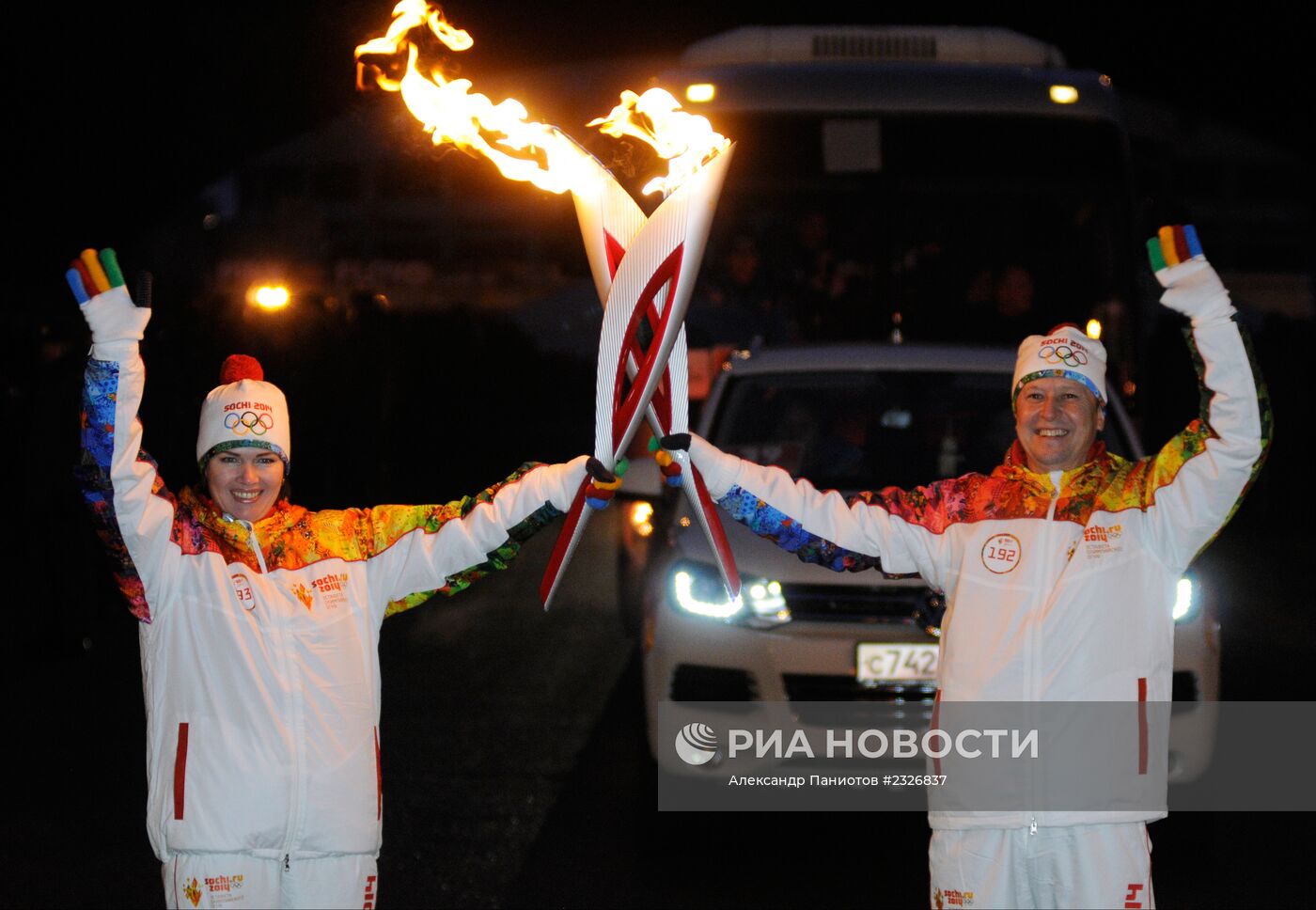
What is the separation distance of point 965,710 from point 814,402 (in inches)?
113

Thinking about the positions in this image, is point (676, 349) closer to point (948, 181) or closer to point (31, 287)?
point (948, 181)

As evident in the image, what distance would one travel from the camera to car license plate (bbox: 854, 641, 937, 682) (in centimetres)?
523

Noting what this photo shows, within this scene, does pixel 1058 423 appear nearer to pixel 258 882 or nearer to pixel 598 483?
pixel 598 483

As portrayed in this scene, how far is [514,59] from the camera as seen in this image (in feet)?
41.6

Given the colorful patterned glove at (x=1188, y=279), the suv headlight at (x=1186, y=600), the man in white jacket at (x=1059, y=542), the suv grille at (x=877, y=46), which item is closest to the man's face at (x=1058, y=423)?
the man in white jacket at (x=1059, y=542)

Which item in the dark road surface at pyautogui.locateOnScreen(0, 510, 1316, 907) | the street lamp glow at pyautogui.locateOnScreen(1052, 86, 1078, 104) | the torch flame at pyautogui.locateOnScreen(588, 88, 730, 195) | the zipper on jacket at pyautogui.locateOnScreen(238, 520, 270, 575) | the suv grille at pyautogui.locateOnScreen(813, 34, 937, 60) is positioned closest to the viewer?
the zipper on jacket at pyautogui.locateOnScreen(238, 520, 270, 575)

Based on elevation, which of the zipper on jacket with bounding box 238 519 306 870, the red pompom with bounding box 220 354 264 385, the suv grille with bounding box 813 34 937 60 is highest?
the suv grille with bounding box 813 34 937 60

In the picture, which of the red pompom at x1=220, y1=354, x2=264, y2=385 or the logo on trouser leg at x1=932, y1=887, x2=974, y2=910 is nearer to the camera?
the logo on trouser leg at x1=932, y1=887, x2=974, y2=910

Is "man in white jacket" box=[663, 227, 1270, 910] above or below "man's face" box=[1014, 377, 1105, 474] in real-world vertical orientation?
below

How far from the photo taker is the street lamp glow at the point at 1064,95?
8.47 m

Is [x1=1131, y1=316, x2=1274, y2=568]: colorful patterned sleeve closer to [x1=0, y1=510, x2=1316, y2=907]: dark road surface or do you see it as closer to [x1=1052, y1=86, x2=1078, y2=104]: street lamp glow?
[x1=0, y1=510, x2=1316, y2=907]: dark road surface

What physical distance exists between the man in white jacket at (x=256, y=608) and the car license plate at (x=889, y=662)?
1.88 meters

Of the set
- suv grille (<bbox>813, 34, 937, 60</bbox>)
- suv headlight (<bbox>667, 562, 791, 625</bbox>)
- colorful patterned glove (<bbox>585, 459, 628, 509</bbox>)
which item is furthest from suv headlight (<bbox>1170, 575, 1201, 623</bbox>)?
suv grille (<bbox>813, 34, 937, 60</bbox>)

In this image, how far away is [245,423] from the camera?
3553 millimetres
